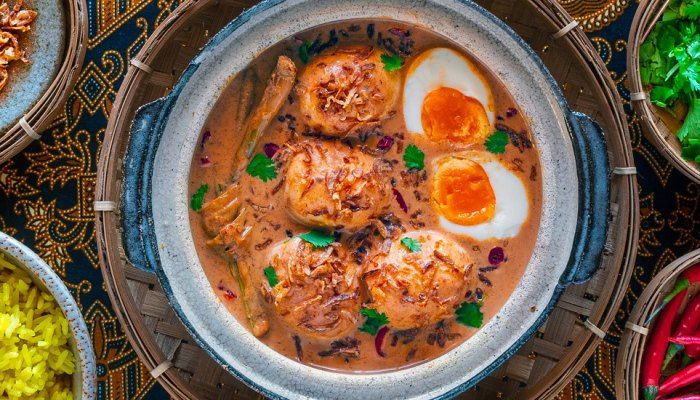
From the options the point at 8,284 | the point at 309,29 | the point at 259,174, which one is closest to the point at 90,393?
the point at 8,284

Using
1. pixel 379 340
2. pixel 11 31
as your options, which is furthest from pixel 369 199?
pixel 11 31

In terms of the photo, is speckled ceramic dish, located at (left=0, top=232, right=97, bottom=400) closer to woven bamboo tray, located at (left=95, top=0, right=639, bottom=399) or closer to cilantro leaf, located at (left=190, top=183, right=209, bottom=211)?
woven bamboo tray, located at (left=95, top=0, right=639, bottom=399)

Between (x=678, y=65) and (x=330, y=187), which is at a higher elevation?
(x=678, y=65)

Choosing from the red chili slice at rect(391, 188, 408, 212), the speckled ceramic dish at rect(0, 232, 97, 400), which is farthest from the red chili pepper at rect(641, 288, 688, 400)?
the speckled ceramic dish at rect(0, 232, 97, 400)

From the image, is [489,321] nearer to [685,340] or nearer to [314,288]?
[314,288]

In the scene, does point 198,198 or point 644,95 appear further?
point 644,95

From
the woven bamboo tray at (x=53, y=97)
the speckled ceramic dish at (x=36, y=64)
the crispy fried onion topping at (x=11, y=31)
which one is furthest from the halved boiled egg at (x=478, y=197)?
the crispy fried onion topping at (x=11, y=31)

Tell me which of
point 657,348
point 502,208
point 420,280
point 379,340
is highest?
point 502,208
